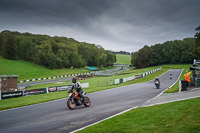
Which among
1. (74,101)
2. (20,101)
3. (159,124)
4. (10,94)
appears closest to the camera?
(159,124)

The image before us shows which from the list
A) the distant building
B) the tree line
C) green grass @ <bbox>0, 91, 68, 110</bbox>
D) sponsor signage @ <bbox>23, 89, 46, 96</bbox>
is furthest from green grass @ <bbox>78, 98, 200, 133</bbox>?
the tree line

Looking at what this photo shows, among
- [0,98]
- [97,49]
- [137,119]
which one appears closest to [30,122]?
[137,119]

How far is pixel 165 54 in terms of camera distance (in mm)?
110812

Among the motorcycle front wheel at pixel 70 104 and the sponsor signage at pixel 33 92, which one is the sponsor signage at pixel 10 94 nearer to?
the sponsor signage at pixel 33 92

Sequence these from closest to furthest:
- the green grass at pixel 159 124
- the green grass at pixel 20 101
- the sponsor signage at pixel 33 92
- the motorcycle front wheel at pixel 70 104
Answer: the green grass at pixel 159 124 → the motorcycle front wheel at pixel 70 104 → the green grass at pixel 20 101 → the sponsor signage at pixel 33 92

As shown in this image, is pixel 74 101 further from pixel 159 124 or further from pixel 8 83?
pixel 8 83

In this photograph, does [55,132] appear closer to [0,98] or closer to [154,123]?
[154,123]

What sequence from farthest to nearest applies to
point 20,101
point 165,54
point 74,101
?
point 165,54 < point 20,101 < point 74,101

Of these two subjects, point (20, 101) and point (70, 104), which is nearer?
point (70, 104)

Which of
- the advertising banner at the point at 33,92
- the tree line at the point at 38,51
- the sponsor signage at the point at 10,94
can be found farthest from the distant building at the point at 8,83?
the tree line at the point at 38,51

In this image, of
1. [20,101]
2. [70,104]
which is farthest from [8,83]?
[70,104]

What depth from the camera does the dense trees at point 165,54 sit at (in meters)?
105

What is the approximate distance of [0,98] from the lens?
62.0 ft

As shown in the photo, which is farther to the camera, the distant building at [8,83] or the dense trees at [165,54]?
the dense trees at [165,54]
